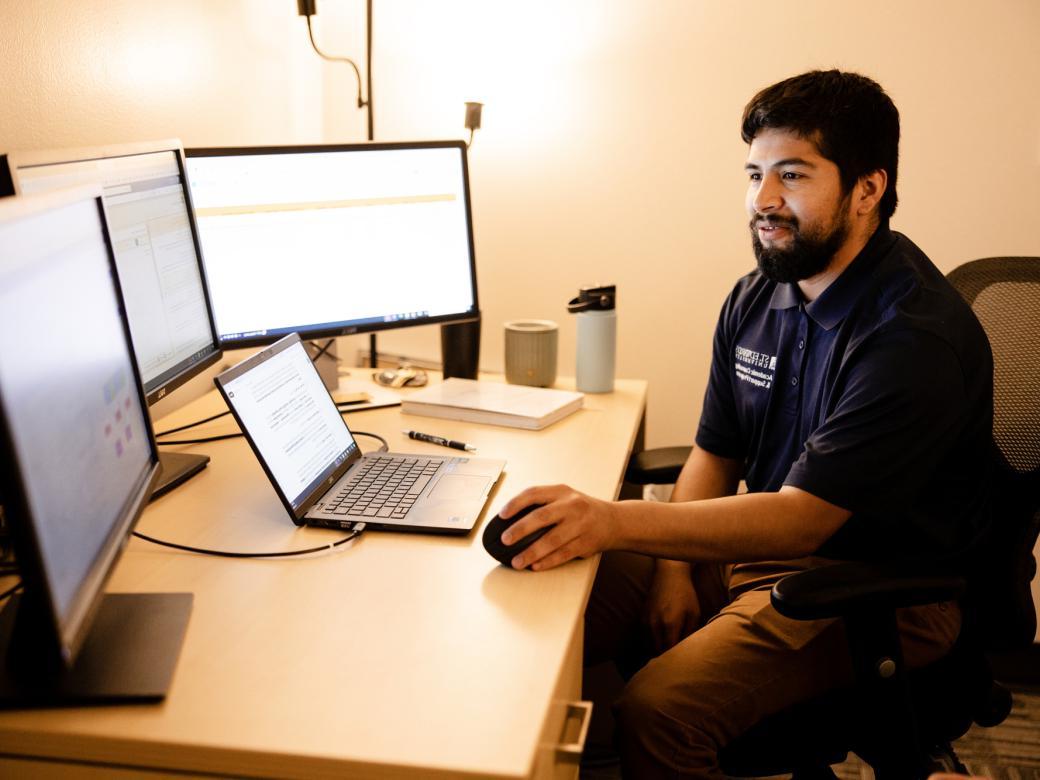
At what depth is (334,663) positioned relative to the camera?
2.92ft

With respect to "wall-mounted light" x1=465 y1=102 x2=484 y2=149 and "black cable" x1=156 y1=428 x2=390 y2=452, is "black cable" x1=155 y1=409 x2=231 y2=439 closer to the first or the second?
"black cable" x1=156 y1=428 x2=390 y2=452

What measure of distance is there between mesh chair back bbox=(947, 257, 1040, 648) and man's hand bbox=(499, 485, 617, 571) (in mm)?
565

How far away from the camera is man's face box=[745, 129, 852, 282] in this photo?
146 cm

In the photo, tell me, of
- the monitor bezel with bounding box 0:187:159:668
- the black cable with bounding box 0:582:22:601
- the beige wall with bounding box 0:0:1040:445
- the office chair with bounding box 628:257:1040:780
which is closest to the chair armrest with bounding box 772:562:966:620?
the office chair with bounding box 628:257:1040:780

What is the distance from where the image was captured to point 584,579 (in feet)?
3.57

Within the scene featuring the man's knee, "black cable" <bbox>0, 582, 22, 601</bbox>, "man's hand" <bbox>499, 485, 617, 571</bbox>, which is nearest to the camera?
"black cable" <bbox>0, 582, 22, 601</bbox>

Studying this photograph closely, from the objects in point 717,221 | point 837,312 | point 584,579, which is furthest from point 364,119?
point 584,579

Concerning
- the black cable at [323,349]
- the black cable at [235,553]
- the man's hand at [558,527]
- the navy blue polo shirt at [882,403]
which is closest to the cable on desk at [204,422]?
the black cable at [323,349]

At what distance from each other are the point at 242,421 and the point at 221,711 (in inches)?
16.7

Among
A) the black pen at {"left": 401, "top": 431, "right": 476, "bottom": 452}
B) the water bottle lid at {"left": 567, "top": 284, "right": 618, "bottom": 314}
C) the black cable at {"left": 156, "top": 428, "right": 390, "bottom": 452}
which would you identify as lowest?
the black cable at {"left": 156, "top": 428, "right": 390, "bottom": 452}

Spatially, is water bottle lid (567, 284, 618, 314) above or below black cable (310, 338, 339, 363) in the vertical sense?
above

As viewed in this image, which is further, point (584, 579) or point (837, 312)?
point (837, 312)

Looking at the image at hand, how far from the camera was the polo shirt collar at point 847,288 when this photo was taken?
142 centimetres

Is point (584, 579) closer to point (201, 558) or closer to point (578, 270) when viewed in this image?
point (201, 558)
